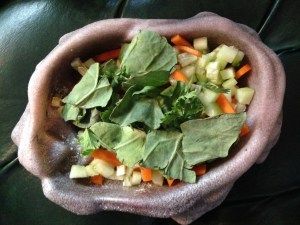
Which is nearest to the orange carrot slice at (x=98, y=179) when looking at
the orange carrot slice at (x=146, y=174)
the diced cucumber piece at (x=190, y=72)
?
the orange carrot slice at (x=146, y=174)

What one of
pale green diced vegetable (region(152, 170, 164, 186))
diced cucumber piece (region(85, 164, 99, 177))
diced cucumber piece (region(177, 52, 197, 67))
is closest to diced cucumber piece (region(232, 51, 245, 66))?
diced cucumber piece (region(177, 52, 197, 67))

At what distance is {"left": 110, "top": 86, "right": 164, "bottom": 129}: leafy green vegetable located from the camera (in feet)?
4.46

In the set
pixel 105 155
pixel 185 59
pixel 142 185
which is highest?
pixel 185 59

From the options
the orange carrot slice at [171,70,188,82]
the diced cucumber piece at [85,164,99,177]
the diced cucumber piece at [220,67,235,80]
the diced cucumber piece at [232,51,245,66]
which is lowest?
the diced cucumber piece at [85,164,99,177]

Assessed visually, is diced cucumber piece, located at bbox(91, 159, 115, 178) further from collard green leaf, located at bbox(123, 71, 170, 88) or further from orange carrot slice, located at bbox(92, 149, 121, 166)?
collard green leaf, located at bbox(123, 71, 170, 88)

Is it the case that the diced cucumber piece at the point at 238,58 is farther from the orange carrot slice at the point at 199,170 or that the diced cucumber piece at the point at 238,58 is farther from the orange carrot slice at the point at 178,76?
the orange carrot slice at the point at 199,170

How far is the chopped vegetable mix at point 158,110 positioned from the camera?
1342 mm

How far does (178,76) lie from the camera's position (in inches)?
55.4

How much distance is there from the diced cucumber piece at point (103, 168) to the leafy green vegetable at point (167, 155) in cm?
13

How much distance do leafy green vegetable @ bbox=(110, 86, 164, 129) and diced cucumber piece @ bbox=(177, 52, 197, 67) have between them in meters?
0.13

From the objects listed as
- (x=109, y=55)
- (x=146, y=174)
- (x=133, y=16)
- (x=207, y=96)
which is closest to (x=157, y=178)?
(x=146, y=174)

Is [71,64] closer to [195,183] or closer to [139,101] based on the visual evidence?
[139,101]

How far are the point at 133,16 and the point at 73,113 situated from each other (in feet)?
1.23

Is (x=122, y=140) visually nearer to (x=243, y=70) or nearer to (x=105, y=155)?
(x=105, y=155)
